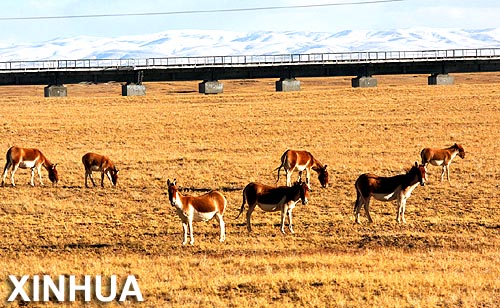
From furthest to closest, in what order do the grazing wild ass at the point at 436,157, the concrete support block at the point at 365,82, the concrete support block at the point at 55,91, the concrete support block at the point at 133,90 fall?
the concrete support block at the point at 365,82 → the concrete support block at the point at 55,91 → the concrete support block at the point at 133,90 → the grazing wild ass at the point at 436,157

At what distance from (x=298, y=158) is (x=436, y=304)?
15.5 m

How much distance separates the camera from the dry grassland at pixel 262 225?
1772cm

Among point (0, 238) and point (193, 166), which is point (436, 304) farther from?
point (193, 166)

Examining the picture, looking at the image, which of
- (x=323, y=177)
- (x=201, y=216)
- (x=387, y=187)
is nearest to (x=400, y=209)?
(x=387, y=187)

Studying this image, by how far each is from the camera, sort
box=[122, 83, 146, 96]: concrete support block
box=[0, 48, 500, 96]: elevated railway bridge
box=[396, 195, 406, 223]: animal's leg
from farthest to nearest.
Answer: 1. box=[0, 48, 500, 96]: elevated railway bridge
2. box=[122, 83, 146, 96]: concrete support block
3. box=[396, 195, 406, 223]: animal's leg

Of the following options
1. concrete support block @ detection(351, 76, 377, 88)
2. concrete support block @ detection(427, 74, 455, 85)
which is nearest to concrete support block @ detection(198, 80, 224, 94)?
concrete support block @ detection(351, 76, 377, 88)

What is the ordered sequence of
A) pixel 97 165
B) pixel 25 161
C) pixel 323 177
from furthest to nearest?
1. pixel 25 161
2. pixel 97 165
3. pixel 323 177

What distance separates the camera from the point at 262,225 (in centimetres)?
2500

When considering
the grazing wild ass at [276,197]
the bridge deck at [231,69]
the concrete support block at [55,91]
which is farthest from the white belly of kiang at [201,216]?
the concrete support block at [55,91]

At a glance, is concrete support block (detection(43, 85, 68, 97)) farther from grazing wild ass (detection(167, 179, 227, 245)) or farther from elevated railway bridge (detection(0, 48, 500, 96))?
grazing wild ass (detection(167, 179, 227, 245))

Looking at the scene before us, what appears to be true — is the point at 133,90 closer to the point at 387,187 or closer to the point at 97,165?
the point at 97,165

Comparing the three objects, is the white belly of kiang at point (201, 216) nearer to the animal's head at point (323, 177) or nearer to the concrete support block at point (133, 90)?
the animal's head at point (323, 177)

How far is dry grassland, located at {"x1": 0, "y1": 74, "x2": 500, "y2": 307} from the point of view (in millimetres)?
17719

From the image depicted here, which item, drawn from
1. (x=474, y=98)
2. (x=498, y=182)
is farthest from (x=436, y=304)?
(x=474, y=98)
